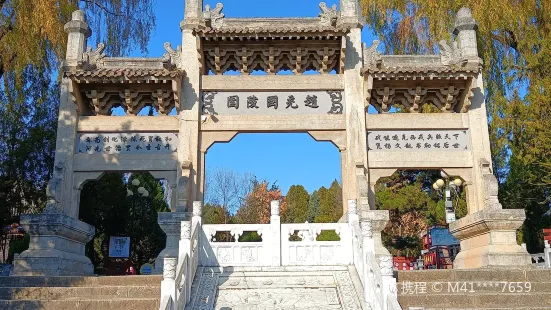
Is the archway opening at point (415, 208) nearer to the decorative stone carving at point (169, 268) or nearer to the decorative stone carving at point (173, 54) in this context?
the decorative stone carving at point (173, 54)

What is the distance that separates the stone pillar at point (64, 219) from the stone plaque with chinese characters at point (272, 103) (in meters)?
2.66

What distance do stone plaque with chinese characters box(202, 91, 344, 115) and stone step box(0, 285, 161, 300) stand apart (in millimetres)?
4413

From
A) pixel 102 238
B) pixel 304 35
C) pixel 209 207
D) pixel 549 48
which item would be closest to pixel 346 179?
pixel 304 35

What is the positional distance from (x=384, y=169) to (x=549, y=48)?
492 cm

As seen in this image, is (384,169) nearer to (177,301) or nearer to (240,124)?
(240,124)

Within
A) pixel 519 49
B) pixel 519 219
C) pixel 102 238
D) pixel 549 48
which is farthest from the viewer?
pixel 102 238

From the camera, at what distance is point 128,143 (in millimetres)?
10148

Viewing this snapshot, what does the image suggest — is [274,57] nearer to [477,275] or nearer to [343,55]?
[343,55]

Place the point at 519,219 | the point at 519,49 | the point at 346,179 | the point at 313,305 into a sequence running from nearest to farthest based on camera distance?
the point at 313,305 → the point at 519,219 → the point at 346,179 → the point at 519,49

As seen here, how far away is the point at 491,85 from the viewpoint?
522 inches

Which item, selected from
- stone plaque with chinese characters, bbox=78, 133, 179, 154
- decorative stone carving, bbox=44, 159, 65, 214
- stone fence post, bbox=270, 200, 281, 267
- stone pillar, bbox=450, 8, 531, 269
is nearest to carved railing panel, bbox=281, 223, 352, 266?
stone fence post, bbox=270, 200, 281, 267

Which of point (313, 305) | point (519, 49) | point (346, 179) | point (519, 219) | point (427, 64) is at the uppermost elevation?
point (519, 49)

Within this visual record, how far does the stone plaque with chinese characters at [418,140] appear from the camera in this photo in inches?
402

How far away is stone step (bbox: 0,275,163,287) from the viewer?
23.4 feet
